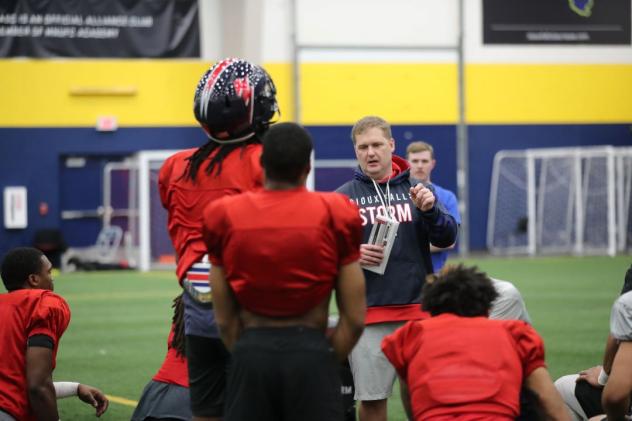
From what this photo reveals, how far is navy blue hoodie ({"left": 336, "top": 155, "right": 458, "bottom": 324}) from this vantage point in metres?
6.69

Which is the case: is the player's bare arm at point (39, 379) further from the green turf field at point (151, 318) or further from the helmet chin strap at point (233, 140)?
Result: the green turf field at point (151, 318)

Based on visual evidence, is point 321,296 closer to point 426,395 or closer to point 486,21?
point 426,395

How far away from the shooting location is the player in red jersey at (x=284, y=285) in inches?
174

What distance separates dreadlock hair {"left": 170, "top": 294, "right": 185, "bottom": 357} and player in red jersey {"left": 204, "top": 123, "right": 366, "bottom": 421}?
987 mm

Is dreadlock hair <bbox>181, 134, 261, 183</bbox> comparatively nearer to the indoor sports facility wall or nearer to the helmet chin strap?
the helmet chin strap

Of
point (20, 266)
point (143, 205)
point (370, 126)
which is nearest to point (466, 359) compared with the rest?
point (370, 126)

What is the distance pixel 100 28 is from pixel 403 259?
22703mm

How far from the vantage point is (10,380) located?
6293 millimetres

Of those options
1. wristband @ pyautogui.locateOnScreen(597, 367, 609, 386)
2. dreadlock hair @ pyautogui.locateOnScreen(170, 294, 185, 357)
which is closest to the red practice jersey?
dreadlock hair @ pyautogui.locateOnScreen(170, 294, 185, 357)

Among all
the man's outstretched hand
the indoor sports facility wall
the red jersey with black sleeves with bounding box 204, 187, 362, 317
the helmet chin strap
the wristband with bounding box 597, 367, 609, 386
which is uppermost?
the indoor sports facility wall

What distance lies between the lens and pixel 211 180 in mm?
5000

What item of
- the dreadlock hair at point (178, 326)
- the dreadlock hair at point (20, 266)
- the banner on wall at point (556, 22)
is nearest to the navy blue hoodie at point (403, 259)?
the dreadlock hair at point (178, 326)

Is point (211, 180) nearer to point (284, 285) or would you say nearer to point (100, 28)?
point (284, 285)

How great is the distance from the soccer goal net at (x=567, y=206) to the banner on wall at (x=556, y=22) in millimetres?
2986
